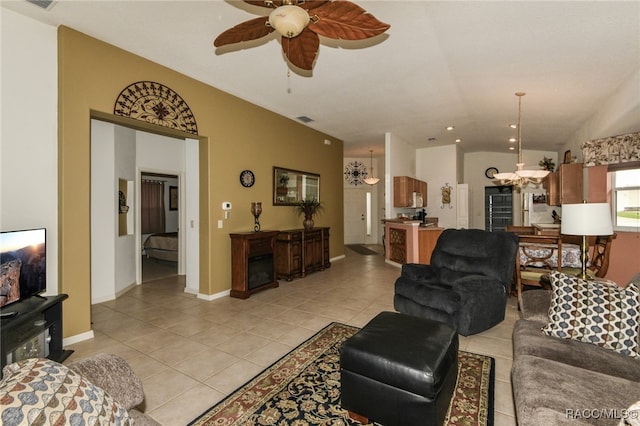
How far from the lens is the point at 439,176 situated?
8.70 metres

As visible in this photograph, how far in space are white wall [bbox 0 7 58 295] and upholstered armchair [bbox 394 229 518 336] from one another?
12.0 ft

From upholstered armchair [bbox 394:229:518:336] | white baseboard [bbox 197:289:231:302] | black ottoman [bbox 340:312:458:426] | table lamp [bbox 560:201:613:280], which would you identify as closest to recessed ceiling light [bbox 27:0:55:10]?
white baseboard [bbox 197:289:231:302]

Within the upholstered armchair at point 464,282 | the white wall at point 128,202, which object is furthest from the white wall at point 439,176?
the white wall at point 128,202

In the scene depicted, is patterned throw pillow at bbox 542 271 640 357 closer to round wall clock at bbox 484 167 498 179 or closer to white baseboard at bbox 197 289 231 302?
white baseboard at bbox 197 289 231 302

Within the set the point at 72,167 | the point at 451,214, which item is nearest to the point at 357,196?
the point at 451,214

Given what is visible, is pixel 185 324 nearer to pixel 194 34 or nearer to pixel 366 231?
pixel 194 34

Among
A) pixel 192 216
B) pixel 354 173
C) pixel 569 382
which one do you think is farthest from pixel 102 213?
pixel 354 173

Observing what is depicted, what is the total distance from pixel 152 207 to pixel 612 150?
10.3 meters

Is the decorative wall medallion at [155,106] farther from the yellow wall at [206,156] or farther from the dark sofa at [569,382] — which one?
the dark sofa at [569,382]

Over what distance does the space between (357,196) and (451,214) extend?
128 inches

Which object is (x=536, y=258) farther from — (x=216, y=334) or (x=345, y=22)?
(x=216, y=334)

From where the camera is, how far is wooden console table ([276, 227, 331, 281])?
525 centimetres

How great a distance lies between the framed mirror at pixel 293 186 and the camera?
5543mm

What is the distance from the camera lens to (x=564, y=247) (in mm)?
4156
